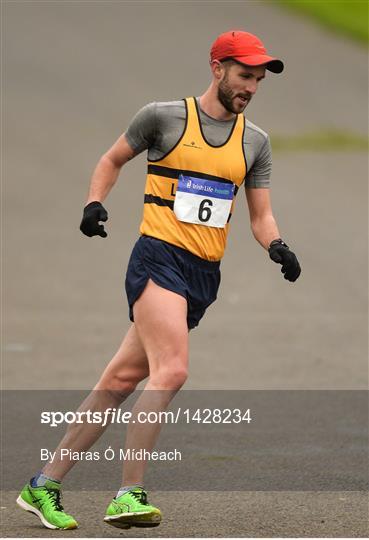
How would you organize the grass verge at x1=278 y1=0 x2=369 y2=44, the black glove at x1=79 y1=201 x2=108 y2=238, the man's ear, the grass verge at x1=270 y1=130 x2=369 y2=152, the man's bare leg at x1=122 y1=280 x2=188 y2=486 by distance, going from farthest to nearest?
1. the grass verge at x1=278 y1=0 x2=369 y2=44
2. the grass verge at x1=270 y1=130 x2=369 y2=152
3. the man's ear
4. the black glove at x1=79 y1=201 x2=108 y2=238
5. the man's bare leg at x1=122 y1=280 x2=188 y2=486

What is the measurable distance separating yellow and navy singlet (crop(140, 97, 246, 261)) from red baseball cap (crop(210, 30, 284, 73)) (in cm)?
24

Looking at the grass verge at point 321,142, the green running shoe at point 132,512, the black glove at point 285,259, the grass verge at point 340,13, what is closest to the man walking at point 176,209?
the black glove at point 285,259

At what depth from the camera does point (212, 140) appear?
237 inches

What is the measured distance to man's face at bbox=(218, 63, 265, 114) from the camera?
19.7 feet

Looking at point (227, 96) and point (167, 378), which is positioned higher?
point (227, 96)

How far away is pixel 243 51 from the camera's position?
6.00m

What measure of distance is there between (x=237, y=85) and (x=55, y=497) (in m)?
1.87

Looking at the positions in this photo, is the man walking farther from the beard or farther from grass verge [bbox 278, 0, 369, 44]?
grass verge [bbox 278, 0, 369, 44]

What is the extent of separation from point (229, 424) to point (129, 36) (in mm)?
23142

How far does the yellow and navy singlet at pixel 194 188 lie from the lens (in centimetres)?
600

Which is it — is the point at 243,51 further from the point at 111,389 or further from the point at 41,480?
the point at 41,480

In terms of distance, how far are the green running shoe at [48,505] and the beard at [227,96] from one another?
68.1 inches

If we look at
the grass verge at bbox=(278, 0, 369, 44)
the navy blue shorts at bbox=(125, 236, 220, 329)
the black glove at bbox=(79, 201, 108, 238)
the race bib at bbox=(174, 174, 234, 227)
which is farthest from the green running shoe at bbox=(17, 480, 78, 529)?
the grass verge at bbox=(278, 0, 369, 44)

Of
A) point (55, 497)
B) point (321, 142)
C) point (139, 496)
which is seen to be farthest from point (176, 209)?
point (321, 142)
